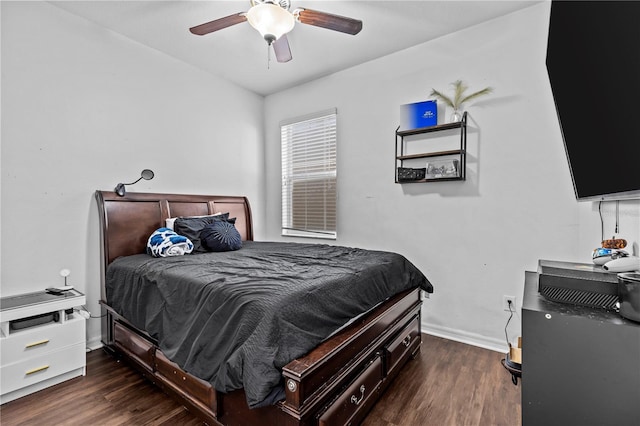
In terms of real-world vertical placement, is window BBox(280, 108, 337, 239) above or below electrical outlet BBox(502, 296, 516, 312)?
above

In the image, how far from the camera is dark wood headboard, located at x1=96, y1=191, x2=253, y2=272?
100 inches

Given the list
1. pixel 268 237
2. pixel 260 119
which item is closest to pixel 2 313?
pixel 268 237

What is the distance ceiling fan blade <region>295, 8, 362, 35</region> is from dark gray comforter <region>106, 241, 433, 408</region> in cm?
158

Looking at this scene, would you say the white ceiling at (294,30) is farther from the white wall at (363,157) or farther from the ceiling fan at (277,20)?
the ceiling fan at (277,20)

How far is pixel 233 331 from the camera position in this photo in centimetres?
135

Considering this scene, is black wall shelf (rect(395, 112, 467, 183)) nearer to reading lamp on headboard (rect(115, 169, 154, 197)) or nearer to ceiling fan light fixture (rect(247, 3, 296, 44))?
ceiling fan light fixture (rect(247, 3, 296, 44))

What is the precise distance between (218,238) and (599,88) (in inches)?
106

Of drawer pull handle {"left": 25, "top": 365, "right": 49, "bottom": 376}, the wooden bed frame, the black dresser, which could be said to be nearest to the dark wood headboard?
the wooden bed frame

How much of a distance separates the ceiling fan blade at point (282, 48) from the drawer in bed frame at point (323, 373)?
2.01m

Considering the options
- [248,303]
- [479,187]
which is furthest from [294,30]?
[248,303]

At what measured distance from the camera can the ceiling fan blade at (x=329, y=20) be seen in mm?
1976

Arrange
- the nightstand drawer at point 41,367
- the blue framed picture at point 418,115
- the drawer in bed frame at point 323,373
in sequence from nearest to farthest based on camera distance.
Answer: the drawer in bed frame at point 323,373
the nightstand drawer at point 41,367
the blue framed picture at point 418,115

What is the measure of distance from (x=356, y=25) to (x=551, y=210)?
78.3 inches

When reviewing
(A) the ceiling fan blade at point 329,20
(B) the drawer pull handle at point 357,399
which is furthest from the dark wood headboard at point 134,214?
(B) the drawer pull handle at point 357,399
